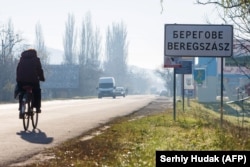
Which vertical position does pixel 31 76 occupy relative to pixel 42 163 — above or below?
above

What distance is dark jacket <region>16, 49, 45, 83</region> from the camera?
11727mm

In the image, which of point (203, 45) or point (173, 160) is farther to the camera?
point (203, 45)

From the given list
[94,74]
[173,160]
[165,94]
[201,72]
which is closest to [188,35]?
[173,160]

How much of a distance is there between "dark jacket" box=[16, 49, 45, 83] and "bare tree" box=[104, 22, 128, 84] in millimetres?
133264

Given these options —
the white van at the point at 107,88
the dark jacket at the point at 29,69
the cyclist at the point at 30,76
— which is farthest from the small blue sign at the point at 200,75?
the cyclist at the point at 30,76

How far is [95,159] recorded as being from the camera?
779 centimetres

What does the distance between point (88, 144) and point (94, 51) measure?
111m

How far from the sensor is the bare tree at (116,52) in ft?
477

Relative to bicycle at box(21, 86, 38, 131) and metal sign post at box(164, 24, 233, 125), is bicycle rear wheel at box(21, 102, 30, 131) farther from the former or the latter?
metal sign post at box(164, 24, 233, 125)

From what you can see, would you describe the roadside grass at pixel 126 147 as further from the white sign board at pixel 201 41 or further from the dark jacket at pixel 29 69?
the white sign board at pixel 201 41

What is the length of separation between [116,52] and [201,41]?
134 meters

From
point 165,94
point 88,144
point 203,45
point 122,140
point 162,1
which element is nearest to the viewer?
point 162,1

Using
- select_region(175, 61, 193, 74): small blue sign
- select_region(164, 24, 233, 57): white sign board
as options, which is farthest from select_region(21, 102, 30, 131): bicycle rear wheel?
select_region(175, 61, 193, 74): small blue sign

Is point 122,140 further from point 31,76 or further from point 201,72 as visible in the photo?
point 201,72
